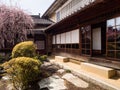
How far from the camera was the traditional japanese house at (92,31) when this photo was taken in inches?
287

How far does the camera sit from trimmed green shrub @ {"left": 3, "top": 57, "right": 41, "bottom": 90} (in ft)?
23.4

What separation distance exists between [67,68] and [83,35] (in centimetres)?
229

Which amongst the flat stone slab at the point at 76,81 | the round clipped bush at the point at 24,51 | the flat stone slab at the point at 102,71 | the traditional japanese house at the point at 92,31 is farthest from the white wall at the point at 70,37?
the flat stone slab at the point at 76,81

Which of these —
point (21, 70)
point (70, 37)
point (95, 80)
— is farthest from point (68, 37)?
point (95, 80)

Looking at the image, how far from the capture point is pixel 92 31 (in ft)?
35.2

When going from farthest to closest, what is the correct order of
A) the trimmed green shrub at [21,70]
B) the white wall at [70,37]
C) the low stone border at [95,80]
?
the white wall at [70,37]
the trimmed green shrub at [21,70]
the low stone border at [95,80]

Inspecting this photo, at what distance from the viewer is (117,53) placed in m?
7.18

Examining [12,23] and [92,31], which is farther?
[12,23]

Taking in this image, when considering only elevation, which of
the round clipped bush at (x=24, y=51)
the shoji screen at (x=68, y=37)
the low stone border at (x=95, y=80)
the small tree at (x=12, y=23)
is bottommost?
the low stone border at (x=95, y=80)

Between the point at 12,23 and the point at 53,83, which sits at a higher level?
the point at 12,23

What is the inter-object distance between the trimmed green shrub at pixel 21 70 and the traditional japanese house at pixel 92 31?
3.40m

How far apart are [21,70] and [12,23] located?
7950 mm

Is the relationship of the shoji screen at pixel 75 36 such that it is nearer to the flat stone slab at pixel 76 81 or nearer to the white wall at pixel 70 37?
the white wall at pixel 70 37

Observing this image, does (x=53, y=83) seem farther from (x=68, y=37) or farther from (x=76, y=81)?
(x=68, y=37)
